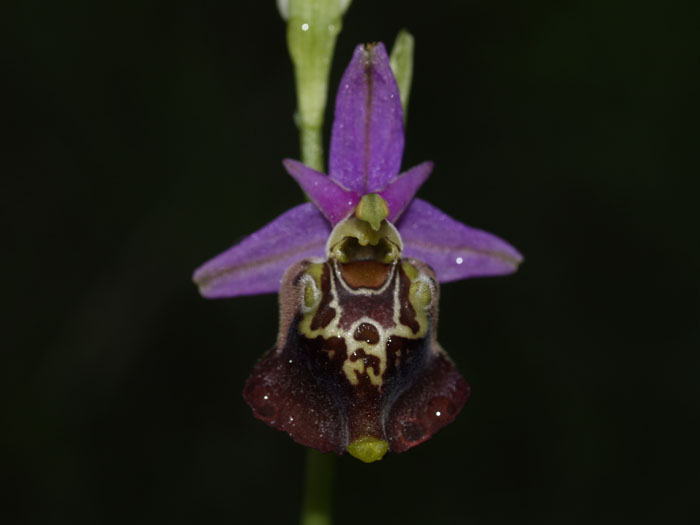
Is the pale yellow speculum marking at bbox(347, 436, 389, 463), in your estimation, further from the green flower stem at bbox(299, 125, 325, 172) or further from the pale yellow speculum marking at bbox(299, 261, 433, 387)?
the green flower stem at bbox(299, 125, 325, 172)

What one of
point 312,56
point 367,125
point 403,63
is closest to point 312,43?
point 312,56

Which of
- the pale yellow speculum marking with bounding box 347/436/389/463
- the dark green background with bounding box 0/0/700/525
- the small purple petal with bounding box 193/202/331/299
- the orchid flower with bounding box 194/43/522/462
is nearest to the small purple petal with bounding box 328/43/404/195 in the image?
the orchid flower with bounding box 194/43/522/462

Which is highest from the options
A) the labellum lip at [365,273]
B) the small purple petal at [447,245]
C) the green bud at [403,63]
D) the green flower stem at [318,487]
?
the green bud at [403,63]

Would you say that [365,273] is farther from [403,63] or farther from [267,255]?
[403,63]

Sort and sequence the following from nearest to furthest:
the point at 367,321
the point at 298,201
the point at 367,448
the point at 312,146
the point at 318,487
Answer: the point at 367,448 → the point at 367,321 → the point at 318,487 → the point at 312,146 → the point at 298,201

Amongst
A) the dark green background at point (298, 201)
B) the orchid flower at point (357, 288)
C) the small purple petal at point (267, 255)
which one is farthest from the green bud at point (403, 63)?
the dark green background at point (298, 201)

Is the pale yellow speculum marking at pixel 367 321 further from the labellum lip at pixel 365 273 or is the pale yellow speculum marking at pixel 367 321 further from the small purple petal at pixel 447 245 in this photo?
the small purple petal at pixel 447 245
